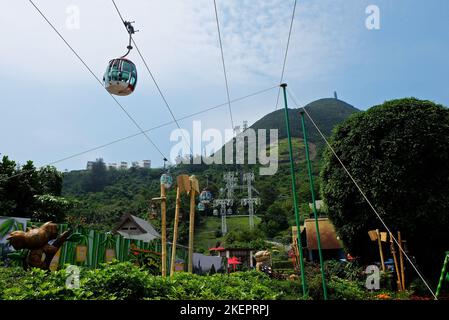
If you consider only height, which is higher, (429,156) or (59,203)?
(429,156)

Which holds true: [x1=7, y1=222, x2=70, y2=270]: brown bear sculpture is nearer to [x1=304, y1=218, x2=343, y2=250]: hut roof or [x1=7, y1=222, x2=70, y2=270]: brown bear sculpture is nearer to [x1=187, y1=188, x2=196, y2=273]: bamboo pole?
[x1=187, y1=188, x2=196, y2=273]: bamboo pole

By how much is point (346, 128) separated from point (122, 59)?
10295 mm

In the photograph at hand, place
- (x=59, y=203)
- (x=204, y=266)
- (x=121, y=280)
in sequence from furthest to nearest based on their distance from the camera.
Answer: (x=204, y=266) < (x=59, y=203) < (x=121, y=280)

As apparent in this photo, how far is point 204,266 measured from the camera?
84.0ft

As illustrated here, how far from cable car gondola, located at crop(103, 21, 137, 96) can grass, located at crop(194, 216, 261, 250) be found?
44.6 meters

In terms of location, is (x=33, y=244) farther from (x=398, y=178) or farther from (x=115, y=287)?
(x=398, y=178)

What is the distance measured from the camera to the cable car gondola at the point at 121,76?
524 centimetres

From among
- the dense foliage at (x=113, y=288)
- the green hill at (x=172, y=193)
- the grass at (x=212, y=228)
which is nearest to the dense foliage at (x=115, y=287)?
the dense foliage at (x=113, y=288)

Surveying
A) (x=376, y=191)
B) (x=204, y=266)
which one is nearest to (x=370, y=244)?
(x=376, y=191)

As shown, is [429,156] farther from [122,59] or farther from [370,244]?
[122,59]

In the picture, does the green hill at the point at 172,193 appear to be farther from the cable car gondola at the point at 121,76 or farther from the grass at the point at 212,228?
the cable car gondola at the point at 121,76

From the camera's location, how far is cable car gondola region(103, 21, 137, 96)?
5238mm

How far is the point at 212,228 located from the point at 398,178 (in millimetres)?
49246
